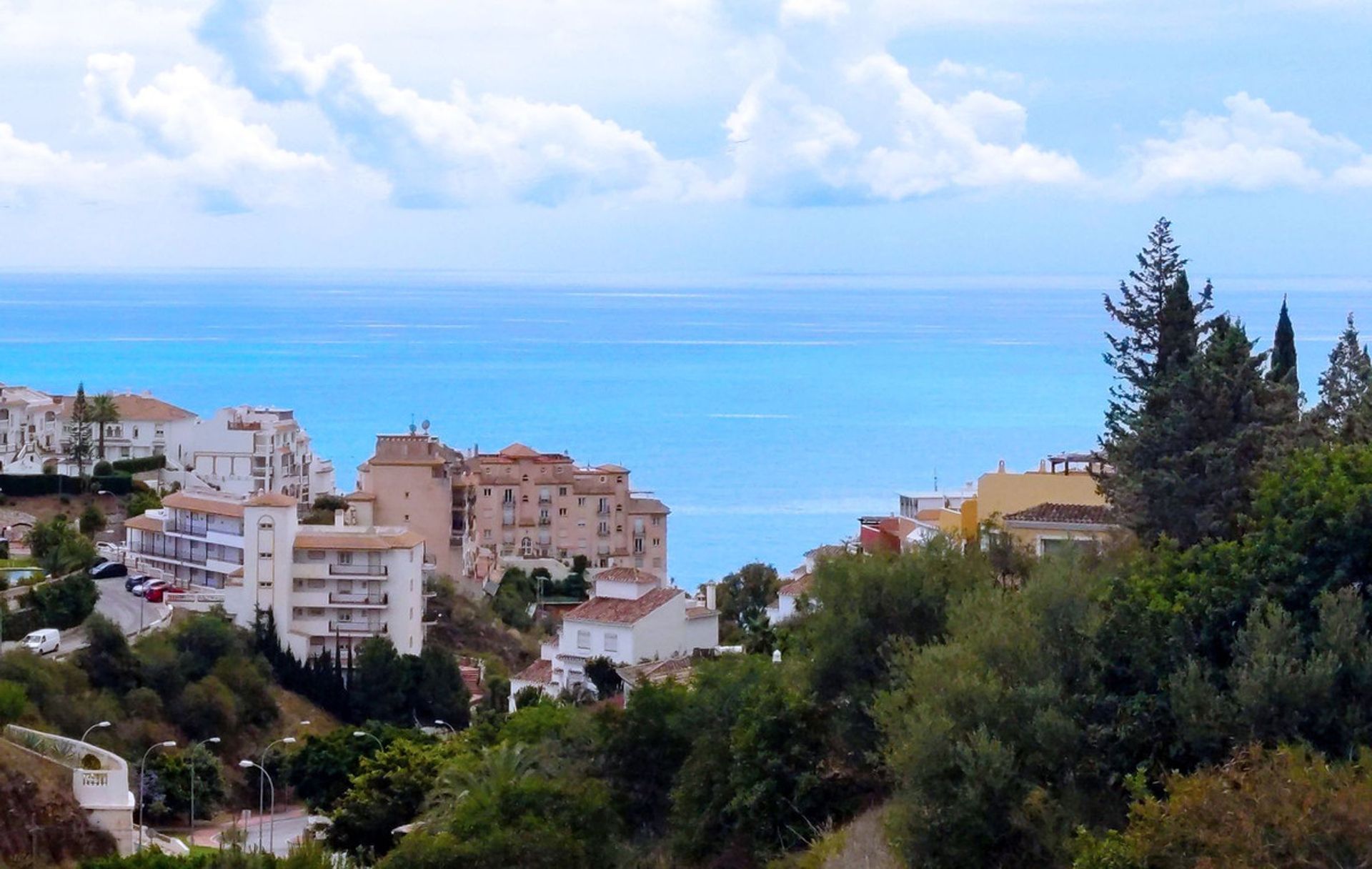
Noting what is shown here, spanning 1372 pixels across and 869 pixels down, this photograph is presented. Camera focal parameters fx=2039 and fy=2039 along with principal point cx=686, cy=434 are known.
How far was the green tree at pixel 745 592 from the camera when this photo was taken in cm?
4250

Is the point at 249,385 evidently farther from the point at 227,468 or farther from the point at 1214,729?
the point at 1214,729

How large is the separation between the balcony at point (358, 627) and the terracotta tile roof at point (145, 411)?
704 inches

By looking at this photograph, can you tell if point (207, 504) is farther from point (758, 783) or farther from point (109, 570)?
point (758, 783)

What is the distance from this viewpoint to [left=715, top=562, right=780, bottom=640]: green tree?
42.5 meters

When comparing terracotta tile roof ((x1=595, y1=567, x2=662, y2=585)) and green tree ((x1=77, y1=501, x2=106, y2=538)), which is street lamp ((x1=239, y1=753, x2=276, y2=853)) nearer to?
terracotta tile roof ((x1=595, y1=567, x2=662, y2=585))

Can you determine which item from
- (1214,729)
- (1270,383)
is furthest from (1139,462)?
(1214,729)

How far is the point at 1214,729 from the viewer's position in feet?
40.9

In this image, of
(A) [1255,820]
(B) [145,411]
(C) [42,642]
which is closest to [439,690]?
(C) [42,642]

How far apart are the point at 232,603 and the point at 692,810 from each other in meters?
25.3

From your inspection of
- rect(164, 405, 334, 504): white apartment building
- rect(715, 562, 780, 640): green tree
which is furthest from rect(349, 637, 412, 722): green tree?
rect(164, 405, 334, 504): white apartment building

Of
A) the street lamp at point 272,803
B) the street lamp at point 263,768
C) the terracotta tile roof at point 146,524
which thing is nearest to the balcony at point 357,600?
the terracotta tile roof at point 146,524

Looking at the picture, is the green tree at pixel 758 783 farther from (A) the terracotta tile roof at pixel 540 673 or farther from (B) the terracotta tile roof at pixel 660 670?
(A) the terracotta tile roof at pixel 540 673

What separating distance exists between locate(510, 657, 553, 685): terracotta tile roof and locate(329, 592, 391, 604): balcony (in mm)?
6363

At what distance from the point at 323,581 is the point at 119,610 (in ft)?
14.1
